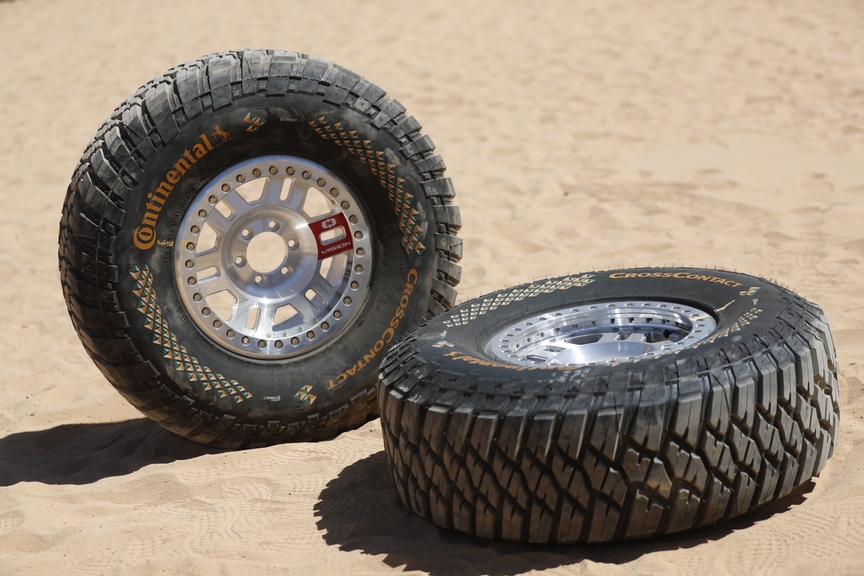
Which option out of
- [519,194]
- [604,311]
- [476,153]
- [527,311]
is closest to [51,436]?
[527,311]

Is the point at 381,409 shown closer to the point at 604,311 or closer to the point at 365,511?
the point at 365,511

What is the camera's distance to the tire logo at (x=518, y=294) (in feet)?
11.9

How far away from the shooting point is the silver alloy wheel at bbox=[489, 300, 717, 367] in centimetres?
339

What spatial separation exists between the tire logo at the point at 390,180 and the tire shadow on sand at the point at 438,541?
111cm

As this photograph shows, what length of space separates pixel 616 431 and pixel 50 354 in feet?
11.8

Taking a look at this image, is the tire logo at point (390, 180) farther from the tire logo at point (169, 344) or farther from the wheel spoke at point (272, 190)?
the tire logo at point (169, 344)

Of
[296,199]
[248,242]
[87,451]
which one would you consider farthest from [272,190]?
[87,451]

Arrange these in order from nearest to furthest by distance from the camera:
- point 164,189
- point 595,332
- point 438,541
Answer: point 438,541 < point 595,332 < point 164,189

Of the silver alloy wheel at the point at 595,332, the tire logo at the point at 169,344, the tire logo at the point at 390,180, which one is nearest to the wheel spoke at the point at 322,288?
the tire logo at the point at 390,180

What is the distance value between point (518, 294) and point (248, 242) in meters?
1.13

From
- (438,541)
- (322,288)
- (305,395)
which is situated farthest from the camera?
(322,288)

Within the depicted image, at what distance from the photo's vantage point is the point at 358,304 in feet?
13.3

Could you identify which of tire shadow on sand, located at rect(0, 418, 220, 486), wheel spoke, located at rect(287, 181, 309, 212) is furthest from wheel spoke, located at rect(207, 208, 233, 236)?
tire shadow on sand, located at rect(0, 418, 220, 486)

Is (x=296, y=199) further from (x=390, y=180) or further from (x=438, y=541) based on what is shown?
(x=438, y=541)
